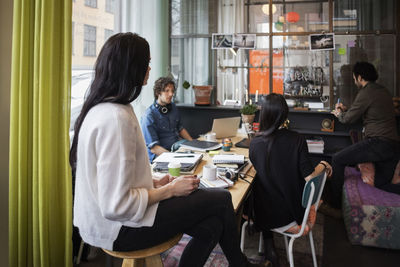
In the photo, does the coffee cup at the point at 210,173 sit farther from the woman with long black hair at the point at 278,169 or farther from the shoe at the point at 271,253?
the shoe at the point at 271,253

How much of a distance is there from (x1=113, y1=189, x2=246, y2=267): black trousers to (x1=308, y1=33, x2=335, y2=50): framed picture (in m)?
3.00

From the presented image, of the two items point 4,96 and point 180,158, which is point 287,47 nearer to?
point 180,158

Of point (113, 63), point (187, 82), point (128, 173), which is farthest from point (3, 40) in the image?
point (187, 82)

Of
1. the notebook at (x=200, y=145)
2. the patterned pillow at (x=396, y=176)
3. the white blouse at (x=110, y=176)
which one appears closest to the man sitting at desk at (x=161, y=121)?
the notebook at (x=200, y=145)

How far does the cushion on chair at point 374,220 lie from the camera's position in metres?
2.66

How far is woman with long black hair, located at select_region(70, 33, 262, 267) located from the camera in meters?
1.27

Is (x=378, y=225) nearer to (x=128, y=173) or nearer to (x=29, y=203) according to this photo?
(x=128, y=173)

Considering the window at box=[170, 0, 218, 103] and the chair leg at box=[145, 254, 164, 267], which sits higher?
the window at box=[170, 0, 218, 103]

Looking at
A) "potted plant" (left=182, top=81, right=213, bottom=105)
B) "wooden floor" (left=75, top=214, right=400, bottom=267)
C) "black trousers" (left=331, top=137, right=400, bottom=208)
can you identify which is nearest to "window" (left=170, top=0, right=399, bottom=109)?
"potted plant" (left=182, top=81, right=213, bottom=105)

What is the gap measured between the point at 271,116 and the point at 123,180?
43.1 inches

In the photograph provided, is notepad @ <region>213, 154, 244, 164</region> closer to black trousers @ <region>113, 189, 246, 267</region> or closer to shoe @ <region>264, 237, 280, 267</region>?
shoe @ <region>264, 237, 280, 267</region>

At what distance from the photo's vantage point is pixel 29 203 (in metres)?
1.91

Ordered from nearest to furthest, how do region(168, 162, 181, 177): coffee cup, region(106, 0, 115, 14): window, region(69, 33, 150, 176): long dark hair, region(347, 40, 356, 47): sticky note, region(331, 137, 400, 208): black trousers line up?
region(69, 33, 150, 176): long dark hair < region(168, 162, 181, 177): coffee cup < region(331, 137, 400, 208): black trousers < region(106, 0, 115, 14): window < region(347, 40, 356, 47): sticky note

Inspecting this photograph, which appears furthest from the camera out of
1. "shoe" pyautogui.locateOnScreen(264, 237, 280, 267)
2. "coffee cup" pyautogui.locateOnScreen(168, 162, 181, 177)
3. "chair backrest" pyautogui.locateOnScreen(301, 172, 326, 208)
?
"shoe" pyautogui.locateOnScreen(264, 237, 280, 267)
